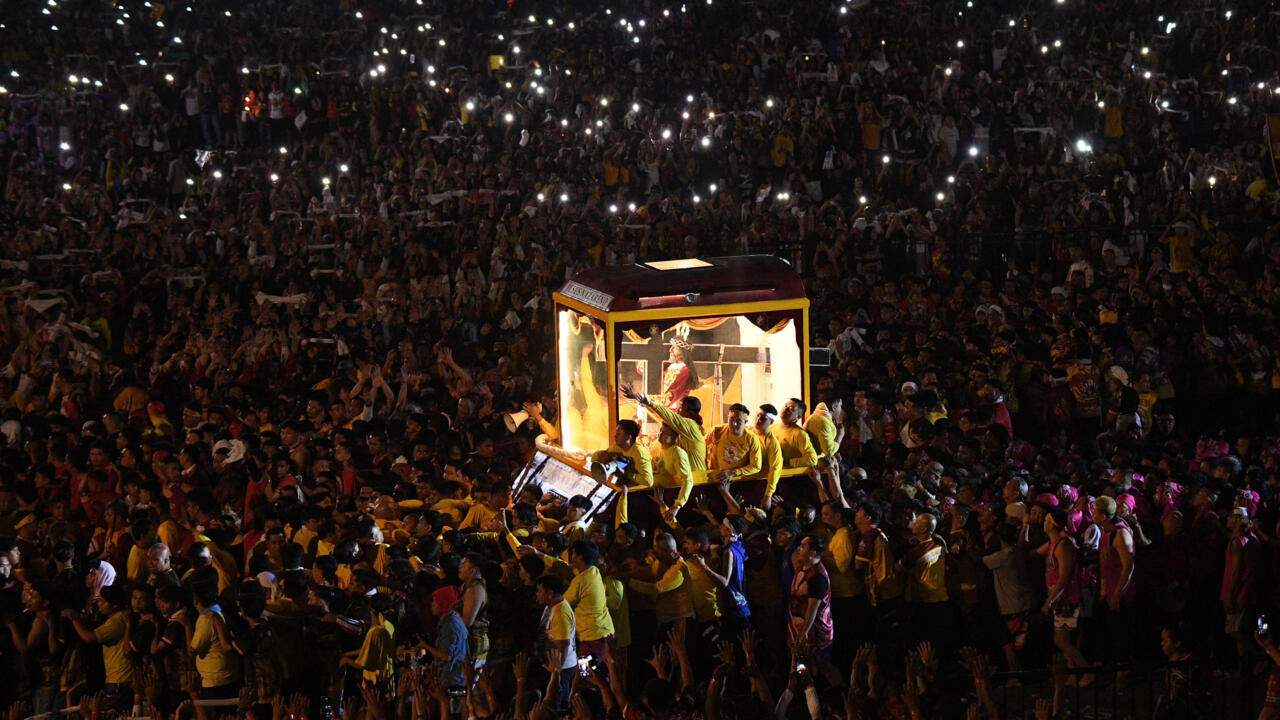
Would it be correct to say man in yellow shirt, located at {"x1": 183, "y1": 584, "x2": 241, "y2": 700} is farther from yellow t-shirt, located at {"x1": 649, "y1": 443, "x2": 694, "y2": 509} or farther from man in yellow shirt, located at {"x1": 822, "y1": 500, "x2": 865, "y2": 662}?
yellow t-shirt, located at {"x1": 649, "y1": 443, "x2": 694, "y2": 509}

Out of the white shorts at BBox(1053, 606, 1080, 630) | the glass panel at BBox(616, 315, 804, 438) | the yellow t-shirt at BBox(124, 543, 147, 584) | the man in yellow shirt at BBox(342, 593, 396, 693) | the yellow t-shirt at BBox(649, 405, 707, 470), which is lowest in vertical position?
the white shorts at BBox(1053, 606, 1080, 630)

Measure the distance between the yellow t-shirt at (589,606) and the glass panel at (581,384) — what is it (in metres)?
3.39

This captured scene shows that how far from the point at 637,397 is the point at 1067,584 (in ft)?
11.7

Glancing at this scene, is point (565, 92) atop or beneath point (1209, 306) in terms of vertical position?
atop

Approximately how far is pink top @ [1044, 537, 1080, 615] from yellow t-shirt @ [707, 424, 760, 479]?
8.77ft

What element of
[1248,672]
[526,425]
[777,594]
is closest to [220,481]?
[526,425]

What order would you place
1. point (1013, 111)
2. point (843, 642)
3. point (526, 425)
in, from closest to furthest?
point (843, 642) < point (526, 425) < point (1013, 111)

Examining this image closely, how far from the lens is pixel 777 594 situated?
9.11 metres

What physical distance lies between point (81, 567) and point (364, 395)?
4754 mm

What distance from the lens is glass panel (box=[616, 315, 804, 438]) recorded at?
11.9 metres

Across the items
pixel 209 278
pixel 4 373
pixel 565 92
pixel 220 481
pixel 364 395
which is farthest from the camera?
pixel 565 92

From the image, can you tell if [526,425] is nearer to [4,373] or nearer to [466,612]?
[466,612]

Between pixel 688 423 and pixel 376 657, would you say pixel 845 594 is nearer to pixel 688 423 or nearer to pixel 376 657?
pixel 688 423

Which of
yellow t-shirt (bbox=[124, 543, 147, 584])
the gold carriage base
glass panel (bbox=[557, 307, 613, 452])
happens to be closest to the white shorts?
the gold carriage base
